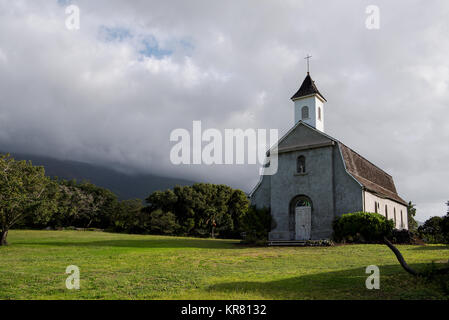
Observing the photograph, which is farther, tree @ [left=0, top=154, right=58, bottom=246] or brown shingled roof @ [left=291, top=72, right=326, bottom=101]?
brown shingled roof @ [left=291, top=72, right=326, bottom=101]

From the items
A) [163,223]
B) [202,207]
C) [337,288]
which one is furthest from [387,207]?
[163,223]

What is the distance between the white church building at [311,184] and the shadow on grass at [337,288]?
17.3 m

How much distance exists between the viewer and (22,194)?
2561 centimetres

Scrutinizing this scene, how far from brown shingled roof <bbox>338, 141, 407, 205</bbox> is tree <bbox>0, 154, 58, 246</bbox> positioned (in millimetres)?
24124

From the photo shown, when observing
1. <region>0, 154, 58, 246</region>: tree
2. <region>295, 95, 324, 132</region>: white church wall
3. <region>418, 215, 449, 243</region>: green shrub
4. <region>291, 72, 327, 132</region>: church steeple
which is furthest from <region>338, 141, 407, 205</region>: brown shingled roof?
<region>0, 154, 58, 246</region>: tree

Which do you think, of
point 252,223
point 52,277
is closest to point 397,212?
point 252,223

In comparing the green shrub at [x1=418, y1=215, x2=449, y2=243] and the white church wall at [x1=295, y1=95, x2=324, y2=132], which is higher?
Answer: the white church wall at [x1=295, y1=95, x2=324, y2=132]

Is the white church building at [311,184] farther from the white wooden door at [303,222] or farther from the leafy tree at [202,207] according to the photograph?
the leafy tree at [202,207]

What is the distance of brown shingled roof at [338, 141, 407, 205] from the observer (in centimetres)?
2874

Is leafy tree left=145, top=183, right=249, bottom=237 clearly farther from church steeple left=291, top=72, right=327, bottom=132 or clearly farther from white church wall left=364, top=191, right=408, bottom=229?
church steeple left=291, top=72, right=327, bottom=132
